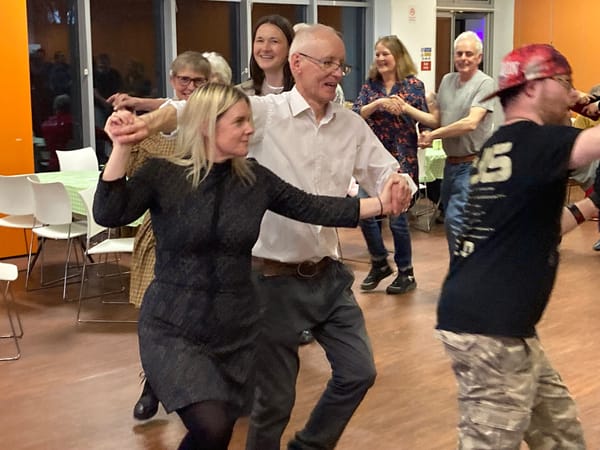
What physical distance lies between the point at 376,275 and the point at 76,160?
3.08m

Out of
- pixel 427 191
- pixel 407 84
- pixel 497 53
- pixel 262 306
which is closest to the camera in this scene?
pixel 262 306

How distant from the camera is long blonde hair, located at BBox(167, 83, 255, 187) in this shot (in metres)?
2.54

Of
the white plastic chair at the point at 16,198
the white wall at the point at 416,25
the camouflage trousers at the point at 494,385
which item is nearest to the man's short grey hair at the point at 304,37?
the camouflage trousers at the point at 494,385

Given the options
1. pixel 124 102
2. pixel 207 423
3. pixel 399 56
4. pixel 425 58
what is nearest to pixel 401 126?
pixel 399 56

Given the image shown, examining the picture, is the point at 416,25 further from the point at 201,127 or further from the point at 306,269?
the point at 201,127

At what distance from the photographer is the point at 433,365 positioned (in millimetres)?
4664

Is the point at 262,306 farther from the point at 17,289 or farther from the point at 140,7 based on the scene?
the point at 140,7

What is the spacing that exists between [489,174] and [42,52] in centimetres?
737

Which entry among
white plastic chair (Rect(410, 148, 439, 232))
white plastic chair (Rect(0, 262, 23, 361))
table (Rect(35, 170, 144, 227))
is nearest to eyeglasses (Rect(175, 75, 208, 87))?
white plastic chair (Rect(0, 262, 23, 361))

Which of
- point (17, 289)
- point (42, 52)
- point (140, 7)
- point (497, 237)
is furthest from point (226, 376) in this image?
point (140, 7)

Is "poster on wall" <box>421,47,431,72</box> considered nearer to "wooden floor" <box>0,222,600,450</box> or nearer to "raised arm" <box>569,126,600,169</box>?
"wooden floor" <box>0,222,600,450</box>

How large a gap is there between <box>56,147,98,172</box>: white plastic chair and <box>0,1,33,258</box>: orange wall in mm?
281

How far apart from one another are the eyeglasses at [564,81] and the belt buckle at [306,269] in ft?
3.52

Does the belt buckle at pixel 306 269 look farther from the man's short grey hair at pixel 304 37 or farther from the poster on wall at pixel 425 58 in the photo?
the poster on wall at pixel 425 58
